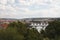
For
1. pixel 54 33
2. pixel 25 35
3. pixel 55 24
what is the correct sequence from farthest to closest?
pixel 55 24, pixel 54 33, pixel 25 35

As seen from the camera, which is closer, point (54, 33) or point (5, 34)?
point (5, 34)

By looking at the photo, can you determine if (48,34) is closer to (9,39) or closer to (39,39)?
(39,39)

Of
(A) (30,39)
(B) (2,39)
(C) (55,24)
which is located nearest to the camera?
(B) (2,39)

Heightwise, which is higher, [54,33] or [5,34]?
[5,34]

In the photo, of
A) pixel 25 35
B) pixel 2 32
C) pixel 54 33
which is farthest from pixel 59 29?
pixel 2 32

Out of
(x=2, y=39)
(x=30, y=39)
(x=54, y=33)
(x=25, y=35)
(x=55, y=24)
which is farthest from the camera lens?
(x=55, y=24)

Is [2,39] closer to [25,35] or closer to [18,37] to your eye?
[18,37]

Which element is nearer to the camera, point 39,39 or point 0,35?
point 0,35

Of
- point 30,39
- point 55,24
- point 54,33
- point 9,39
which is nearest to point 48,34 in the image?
point 54,33

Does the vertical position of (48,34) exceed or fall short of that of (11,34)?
it falls short
